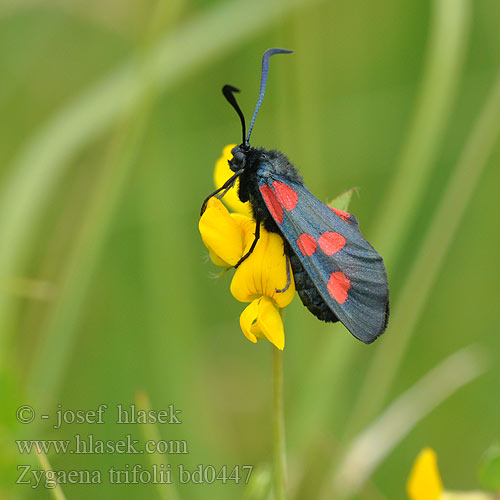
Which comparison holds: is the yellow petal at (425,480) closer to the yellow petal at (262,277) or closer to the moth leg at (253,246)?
the yellow petal at (262,277)

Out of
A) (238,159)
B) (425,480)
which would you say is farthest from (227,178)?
(425,480)

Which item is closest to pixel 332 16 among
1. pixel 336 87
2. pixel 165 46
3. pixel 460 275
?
pixel 336 87

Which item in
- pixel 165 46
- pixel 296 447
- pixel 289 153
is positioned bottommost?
pixel 296 447

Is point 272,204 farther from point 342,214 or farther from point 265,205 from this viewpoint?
point 342,214

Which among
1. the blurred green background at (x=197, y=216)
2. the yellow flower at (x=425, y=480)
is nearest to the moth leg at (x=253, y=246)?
the yellow flower at (x=425, y=480)

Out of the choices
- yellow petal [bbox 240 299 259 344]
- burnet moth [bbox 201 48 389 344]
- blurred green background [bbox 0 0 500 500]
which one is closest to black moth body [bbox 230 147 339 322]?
burnet moth [bbox 201 48 389 344]

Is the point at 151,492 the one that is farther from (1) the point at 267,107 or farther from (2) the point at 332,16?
(2) the point at 332,16
